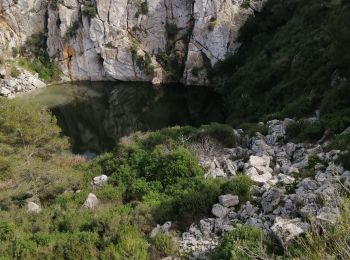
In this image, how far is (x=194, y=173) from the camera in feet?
55.4

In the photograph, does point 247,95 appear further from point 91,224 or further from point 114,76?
point 114,76

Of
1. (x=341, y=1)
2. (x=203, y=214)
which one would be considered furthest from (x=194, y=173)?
(x=341, y=1)

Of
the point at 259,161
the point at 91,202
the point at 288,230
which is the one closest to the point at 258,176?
the point at 259,161

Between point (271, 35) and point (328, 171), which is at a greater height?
point (271, 35)

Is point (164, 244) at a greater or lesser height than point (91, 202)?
greater

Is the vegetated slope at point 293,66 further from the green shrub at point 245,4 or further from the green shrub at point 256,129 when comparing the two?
the green shrub at point 256,129

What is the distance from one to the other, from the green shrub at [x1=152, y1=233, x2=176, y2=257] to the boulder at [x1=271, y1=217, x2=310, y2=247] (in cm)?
295

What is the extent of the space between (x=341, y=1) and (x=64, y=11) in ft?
144

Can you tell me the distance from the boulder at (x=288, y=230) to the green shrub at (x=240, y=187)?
10.8 feet

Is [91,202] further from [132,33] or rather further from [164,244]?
[132,33]

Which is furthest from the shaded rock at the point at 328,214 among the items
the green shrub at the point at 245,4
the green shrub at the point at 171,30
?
the green shrub at the point at 171,30

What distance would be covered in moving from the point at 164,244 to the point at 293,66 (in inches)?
1001

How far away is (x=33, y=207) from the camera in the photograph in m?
17.4

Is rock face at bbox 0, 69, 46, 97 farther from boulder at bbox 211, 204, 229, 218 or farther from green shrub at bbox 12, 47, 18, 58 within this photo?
boulder at bbox 211, 204, 229, 218
